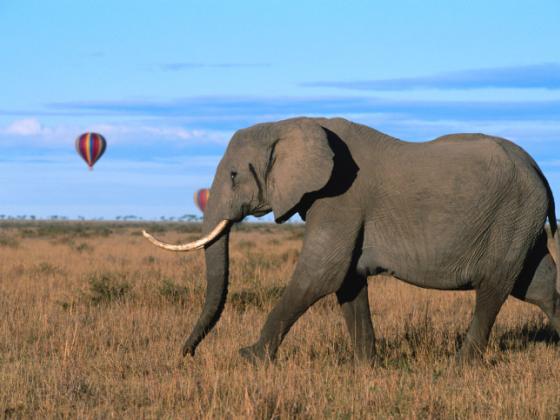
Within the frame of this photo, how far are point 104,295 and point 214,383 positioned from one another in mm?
6919

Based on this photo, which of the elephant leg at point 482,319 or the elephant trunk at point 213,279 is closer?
the elephant trunk at point 213,279

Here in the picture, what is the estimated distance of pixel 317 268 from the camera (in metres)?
7.88

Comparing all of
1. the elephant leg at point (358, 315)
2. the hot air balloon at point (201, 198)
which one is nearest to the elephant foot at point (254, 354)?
the elephant leg at point (358, 315)

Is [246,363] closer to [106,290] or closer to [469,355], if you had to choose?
[469,355]

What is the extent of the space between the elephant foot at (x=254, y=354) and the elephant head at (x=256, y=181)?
1.33 feet

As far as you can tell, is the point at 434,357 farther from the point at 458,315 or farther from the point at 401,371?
the point at 458,315

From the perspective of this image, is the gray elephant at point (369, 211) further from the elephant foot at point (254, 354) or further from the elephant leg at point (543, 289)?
the elephant leg at point (543, 289)

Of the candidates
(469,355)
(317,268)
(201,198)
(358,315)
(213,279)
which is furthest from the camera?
(201,198)

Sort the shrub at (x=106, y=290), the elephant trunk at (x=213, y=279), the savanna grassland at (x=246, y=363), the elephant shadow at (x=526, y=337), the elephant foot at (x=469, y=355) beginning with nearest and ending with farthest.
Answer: the savanna grassland at (x=246, y=363)
the elephant trunk at (x=213, y=279)
the elephant foot at (x=469, y=355)
the elephant shadow at (x=526, y=337)
the shrub at (x=106, y=290)

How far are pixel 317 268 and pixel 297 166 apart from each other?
88 cm

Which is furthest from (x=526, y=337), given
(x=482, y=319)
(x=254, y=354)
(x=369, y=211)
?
(x=254, y=354)

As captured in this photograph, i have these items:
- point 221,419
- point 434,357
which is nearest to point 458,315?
point 434,357

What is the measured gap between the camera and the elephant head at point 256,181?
7.89m

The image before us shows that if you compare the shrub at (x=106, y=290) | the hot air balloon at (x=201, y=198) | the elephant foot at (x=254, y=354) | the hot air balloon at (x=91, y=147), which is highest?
the hot air balloon at (x=91, y=147)
